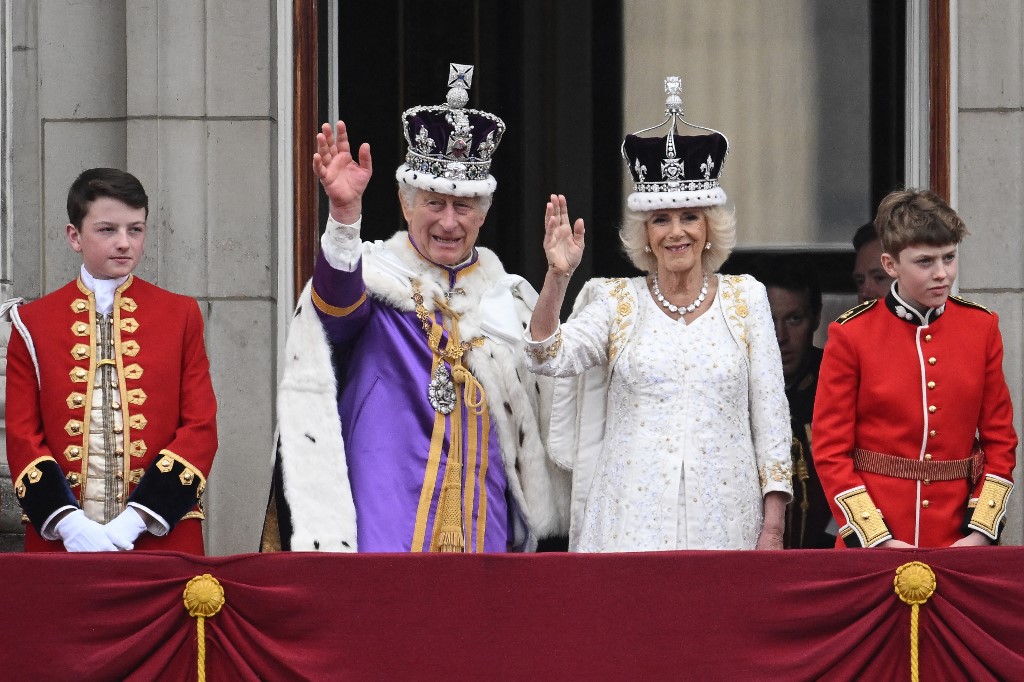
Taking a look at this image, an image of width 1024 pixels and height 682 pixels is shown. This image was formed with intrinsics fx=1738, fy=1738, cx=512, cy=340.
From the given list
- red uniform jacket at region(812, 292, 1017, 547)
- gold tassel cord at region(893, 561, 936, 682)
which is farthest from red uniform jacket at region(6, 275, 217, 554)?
gold tassel cord at region(893, 561, 936, 682)

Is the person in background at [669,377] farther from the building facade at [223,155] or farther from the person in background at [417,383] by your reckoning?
the building facade at [223,155]

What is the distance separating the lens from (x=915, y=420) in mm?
4652

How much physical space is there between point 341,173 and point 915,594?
6.49 ft

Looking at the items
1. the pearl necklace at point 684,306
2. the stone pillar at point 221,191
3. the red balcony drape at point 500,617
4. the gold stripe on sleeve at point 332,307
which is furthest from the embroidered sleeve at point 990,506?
the stone pillar at point 221,191

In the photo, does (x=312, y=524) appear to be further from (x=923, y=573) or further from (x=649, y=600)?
(x=923, y=573)

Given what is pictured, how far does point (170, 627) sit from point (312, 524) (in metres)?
0.89

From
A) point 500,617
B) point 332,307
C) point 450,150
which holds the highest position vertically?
point 450,150

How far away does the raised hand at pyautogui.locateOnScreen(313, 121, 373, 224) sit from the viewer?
16.1 feet

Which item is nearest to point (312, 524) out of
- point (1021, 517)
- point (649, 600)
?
point (649, 600)

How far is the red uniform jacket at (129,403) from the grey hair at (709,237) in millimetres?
1329

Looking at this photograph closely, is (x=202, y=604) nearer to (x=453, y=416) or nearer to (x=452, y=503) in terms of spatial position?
(x=452, y=503)

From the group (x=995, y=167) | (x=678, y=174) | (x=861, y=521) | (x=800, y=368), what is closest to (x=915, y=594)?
(x=861, y=521)

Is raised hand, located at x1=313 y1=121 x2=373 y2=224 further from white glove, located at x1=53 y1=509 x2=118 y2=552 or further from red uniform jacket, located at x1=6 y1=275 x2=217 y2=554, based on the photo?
white glove, located at x1=53 y1=509 x2=118 y2=552

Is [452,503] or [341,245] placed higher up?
[341,245]
